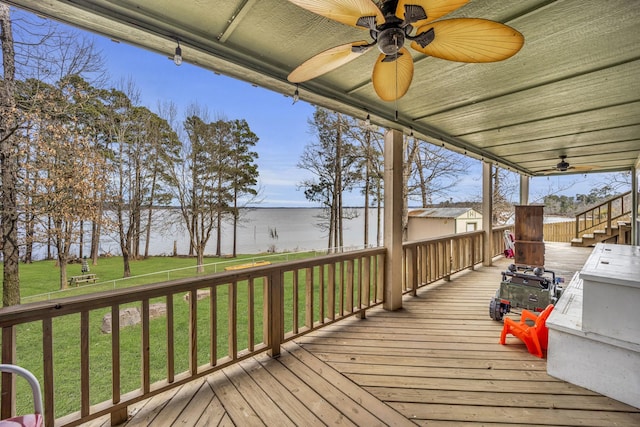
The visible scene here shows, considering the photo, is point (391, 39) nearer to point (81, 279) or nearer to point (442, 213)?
point (81, 279)

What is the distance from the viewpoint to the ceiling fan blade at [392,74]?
1.57 meters

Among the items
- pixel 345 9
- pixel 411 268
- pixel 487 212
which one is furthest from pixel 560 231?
pixel 345 9

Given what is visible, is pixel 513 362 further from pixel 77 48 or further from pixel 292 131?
pixel 292 131

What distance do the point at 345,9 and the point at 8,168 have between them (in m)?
6.66

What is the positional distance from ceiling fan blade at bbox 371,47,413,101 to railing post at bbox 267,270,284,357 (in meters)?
1.73

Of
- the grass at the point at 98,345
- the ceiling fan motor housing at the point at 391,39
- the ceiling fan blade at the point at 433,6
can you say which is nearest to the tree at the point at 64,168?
the grass at the point at 98,345

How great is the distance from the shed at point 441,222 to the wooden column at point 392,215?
730 centimetres

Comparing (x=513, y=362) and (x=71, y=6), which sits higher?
(x=71, y=6)

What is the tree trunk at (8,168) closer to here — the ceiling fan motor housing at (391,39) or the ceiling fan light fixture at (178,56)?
the ceiling fan light fixture at (178,56)

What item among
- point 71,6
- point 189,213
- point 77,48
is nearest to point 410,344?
point 71,6

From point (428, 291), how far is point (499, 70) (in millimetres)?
3303

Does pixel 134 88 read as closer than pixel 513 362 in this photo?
No

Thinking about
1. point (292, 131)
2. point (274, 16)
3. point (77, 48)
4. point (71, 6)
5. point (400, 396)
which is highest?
point (292, 131)

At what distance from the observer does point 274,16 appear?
1.60m
